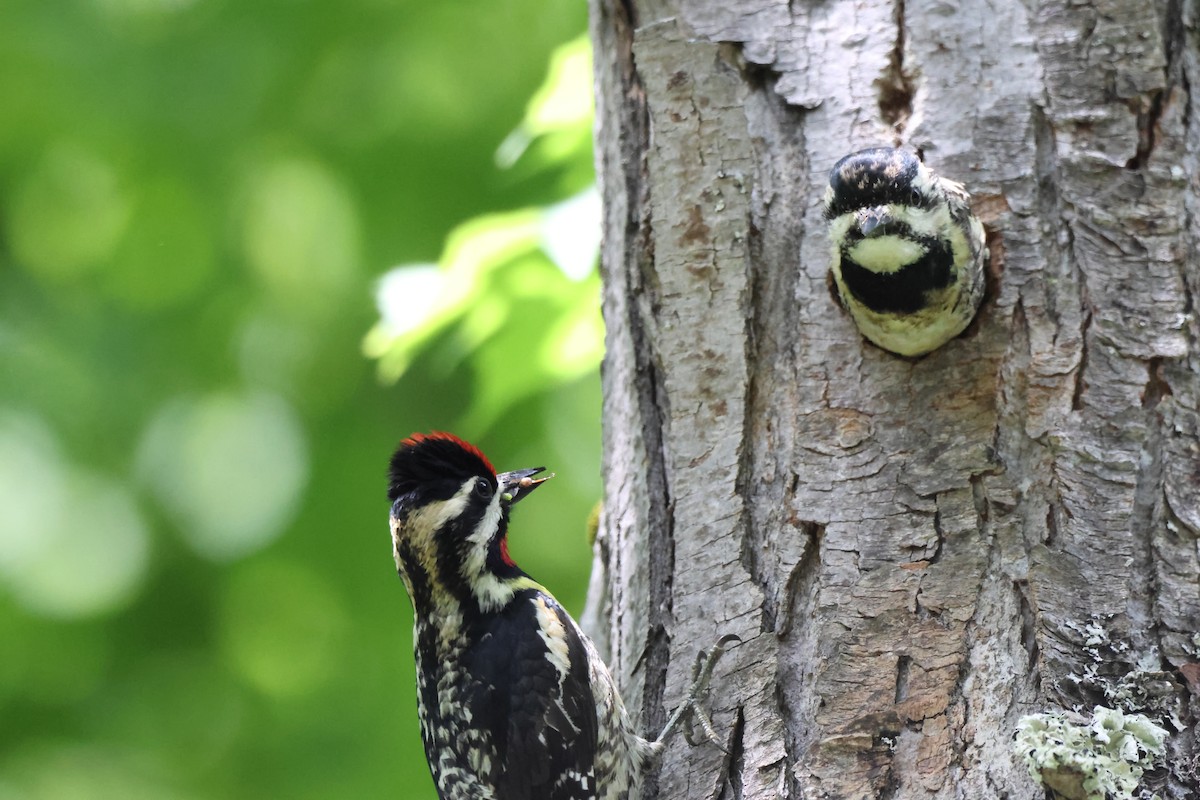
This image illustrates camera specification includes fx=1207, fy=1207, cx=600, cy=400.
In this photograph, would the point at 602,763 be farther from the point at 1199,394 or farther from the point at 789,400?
the point at 1199,394

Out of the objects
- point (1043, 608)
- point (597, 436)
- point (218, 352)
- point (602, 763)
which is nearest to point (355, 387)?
point (218, 352)

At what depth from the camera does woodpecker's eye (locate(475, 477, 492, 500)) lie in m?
3.04

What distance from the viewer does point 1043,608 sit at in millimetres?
2035

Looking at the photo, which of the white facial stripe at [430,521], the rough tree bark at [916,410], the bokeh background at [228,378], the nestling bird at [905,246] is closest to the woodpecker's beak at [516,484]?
the white facial stripe at [430,521]

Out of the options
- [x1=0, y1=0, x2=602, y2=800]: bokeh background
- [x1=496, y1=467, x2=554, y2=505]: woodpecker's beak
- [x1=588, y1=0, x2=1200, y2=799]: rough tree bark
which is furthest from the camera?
[x1=0, y1=0, x2=602, y2=800]: bokeh background

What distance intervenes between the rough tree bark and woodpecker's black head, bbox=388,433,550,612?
2.02ft

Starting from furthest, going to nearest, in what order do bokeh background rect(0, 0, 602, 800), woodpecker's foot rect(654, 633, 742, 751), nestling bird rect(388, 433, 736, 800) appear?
bokeh background rect(0, 0, 602, 800) → nestling bird rect(388, 433, 736, 800) → woodpecker's foot rect(654, 633, 742, 751)

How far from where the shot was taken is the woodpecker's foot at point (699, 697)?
2291 millimetres

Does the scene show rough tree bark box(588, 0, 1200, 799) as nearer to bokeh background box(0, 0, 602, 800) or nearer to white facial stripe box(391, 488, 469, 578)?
white facial stripe box(391, 488, 469, 578)

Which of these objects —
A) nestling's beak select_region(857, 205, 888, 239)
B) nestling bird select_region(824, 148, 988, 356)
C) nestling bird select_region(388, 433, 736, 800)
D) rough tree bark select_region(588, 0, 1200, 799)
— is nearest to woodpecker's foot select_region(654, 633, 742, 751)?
rough tree bark select_region(588, 0, 1200, 799)

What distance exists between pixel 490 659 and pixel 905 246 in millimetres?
1477

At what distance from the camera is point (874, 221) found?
2061 mm

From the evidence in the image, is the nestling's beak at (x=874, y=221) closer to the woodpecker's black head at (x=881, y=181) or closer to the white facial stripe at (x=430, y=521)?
the woodpecker's black head at (x=881, y=181)

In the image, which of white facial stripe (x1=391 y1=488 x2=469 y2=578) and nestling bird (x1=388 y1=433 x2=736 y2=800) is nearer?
nestling bird (x1=388 y1=433 x2=736 y2=800)
